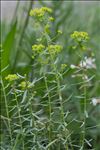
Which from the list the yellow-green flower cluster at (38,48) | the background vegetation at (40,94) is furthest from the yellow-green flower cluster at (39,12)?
the background vegetation at (40,94)

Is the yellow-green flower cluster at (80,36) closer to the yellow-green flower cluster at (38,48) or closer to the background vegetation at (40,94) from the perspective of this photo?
the yellow-green flower cluster at (38,48)

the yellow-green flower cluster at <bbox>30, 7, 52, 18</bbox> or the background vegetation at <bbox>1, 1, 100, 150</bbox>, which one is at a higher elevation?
the yellow-green flower cluster at <bbox>30, 7, 52, 18</bbox>

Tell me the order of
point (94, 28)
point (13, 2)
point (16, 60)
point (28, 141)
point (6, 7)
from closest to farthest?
point (28, 141) < point (16, 60) < point (94, 28) < point (6, 7) < point (13, 2)

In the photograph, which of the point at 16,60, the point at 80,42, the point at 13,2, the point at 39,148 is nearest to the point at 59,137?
the point at 39,148

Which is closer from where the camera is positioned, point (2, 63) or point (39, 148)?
point (39, 148)

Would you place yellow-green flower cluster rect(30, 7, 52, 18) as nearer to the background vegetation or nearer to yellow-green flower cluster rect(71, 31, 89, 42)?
yellow-green flower cluster rect(71, 31, 89, 42)

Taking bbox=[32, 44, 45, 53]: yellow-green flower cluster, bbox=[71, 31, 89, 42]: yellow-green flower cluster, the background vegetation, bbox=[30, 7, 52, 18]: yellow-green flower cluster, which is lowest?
the background vegetation

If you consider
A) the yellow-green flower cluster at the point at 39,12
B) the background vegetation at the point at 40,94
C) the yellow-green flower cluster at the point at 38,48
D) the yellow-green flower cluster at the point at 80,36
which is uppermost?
the yellow-green flower cluster at the point at 39,12

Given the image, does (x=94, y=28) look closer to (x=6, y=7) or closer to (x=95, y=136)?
(x=95, y=136)

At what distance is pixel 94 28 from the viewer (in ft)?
11.3

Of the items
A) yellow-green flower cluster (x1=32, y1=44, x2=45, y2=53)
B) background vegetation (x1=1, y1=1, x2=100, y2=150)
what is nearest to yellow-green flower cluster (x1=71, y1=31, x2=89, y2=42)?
yellow-green flower cluster (x1=32, y1=44, x2=45, y2=53)

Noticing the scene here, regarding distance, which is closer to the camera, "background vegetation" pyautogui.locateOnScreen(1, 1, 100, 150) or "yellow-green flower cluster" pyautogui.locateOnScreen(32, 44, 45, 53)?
"yellow-green flower cluster" pyautogui.locateOnScreen(32, 44, 45, 53)

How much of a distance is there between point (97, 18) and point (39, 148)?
2.39 metres

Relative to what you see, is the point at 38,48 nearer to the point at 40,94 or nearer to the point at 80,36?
the point at 80,36
